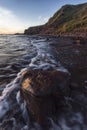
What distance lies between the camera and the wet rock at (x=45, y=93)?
605cm

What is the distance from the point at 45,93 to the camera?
608cm

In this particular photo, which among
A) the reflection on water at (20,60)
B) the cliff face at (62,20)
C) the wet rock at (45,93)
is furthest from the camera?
the cliff face at (62,20)

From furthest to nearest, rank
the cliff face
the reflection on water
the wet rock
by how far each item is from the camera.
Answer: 1. the cliff face
2. the reflection on water
3. the wet rock

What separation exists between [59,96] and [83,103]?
1.20m

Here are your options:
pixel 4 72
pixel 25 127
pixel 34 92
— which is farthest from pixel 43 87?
pixel 4 72

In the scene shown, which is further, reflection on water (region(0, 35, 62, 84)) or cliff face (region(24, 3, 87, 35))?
cliff face (region(24, 3, 87, 35))

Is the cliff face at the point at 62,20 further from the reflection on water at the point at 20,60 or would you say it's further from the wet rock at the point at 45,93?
the wet rock at the point at 45,93

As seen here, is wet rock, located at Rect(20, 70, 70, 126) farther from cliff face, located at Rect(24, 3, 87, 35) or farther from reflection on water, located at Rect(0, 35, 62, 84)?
cliff face, located at Rect(24, 3, 87, 35)

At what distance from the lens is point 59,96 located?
22.1 ft

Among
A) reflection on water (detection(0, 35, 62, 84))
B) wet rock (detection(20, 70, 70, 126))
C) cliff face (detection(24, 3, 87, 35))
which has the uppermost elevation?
wet rock (detection(20, 70, 70, 126))

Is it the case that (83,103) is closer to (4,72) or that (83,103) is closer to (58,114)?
(58,114)

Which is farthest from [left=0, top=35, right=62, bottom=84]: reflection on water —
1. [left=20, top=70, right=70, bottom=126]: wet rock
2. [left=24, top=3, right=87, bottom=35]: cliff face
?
[left=24, top=3, right=87, bottom=35]: cliff face

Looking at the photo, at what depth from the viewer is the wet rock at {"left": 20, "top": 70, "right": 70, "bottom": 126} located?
6.05 m

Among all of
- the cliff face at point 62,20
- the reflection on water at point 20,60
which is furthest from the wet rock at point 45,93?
the cliff face at point 62,20
